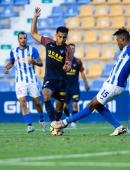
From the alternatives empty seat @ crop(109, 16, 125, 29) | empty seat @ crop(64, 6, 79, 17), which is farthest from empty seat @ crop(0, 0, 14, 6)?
empty seat @ crop(109, 16, 125, 29)

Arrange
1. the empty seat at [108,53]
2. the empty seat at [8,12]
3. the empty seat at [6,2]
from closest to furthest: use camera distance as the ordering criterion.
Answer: the empty seat at [108,53], the empty seat at [8,12], the empty seat at [6,2]

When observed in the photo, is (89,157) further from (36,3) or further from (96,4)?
(36,3)

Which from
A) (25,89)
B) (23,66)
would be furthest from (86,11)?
(25,89)

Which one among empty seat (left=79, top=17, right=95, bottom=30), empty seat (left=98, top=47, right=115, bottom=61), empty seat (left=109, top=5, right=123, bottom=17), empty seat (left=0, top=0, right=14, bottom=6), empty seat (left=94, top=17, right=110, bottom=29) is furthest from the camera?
empty seat (left=0, top=0, right=14, bottom=6)

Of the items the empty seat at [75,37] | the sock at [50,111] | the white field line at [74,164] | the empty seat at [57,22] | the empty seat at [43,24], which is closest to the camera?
the white field line at [74,164]

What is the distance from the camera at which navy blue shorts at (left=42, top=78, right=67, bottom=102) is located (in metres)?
7.14

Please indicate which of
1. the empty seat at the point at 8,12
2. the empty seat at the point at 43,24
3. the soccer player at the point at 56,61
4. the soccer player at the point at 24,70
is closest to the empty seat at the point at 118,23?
the empty seat at the point at 43,24

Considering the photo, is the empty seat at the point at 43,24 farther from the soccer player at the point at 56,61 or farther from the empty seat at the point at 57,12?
the soccer player at the point at 56,61

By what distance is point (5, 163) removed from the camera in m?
3.65

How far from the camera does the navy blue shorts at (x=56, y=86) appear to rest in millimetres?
7145

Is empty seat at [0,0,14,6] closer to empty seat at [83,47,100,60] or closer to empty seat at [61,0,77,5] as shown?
empty seat at [61,0,77,5]

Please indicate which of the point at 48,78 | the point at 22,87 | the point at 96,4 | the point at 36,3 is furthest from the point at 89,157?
the point at 36,3

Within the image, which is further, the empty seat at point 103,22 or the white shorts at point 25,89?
the empty seat at point 103,22

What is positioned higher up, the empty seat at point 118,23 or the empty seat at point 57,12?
the empty seat at point 57,12
